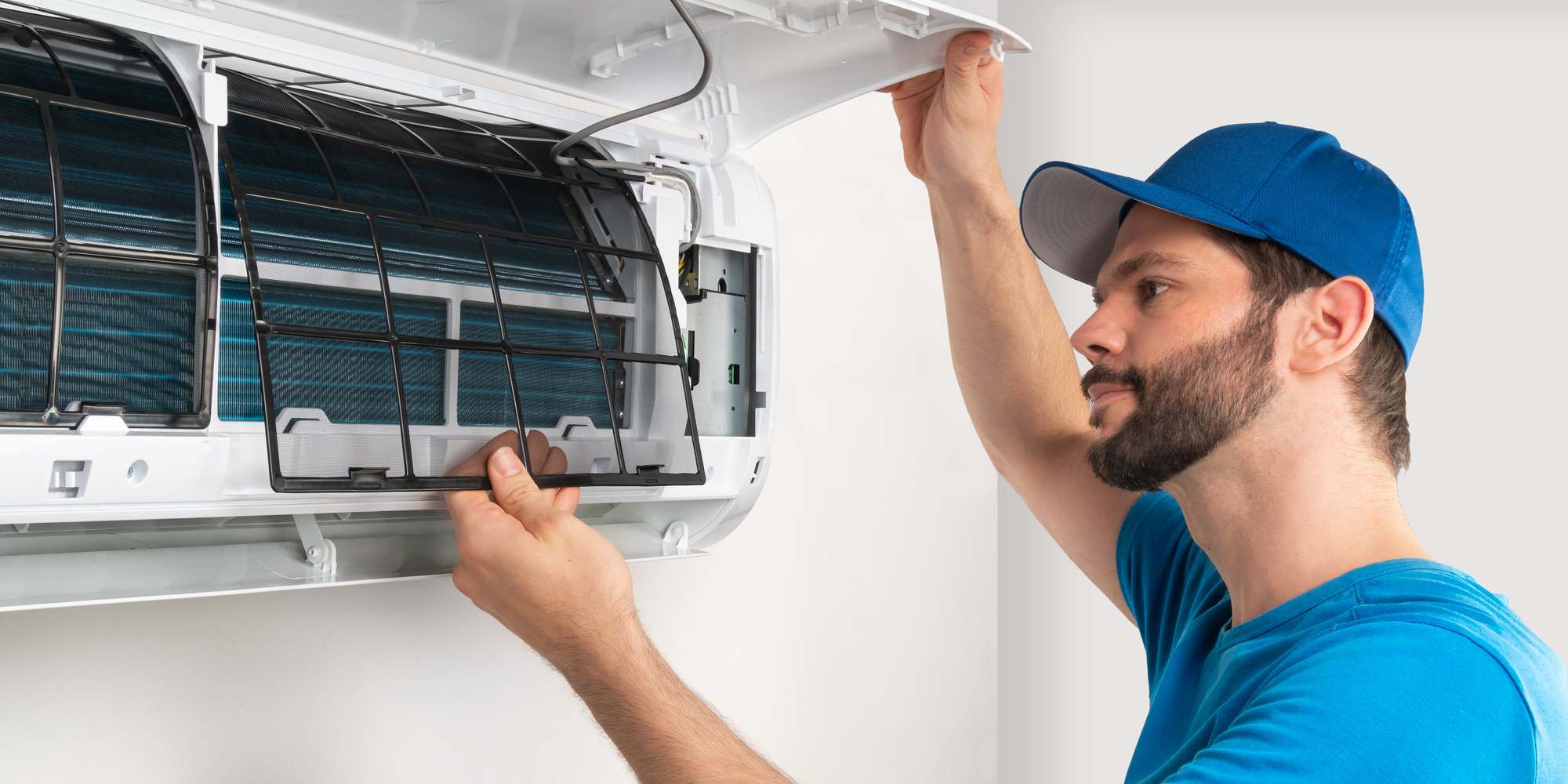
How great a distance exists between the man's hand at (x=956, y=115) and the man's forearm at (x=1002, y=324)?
0.08ft

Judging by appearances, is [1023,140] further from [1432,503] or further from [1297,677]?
[1297,677]

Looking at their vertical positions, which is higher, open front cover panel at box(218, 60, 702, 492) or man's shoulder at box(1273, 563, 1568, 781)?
open front cover panel at box(218, 60, 702, 492)

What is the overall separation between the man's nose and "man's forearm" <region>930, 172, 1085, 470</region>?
0.36 meters

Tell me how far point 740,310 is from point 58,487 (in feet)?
2.64

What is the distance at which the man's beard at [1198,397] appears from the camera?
3.55ft

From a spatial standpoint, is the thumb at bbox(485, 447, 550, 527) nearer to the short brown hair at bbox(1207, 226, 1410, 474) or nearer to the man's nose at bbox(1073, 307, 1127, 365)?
the man's nose at bbox(1073, 307, 1127, 365)

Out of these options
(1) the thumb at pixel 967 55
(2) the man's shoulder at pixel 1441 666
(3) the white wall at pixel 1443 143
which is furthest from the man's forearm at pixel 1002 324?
(3) the white wall at pixel 1443 143

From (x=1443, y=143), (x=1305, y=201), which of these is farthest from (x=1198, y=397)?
(x=1443, y=143)

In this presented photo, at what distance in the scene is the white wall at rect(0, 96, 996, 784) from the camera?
143 cm

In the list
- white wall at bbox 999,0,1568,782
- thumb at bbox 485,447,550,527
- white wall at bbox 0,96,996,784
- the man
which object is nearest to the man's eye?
the man

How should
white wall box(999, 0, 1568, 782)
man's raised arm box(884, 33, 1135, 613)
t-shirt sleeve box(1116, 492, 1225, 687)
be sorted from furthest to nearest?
white wall box(999, 0, 1568, 782) → man's raised arm box(884, 33, 1135, 613) → t-shirt sleeve box(1116, 492, 1225, 687)

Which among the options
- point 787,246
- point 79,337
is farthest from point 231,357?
point 787,246

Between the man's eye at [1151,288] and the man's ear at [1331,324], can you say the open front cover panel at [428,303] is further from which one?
the man's ear at [1331,324]

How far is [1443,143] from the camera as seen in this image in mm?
2207
